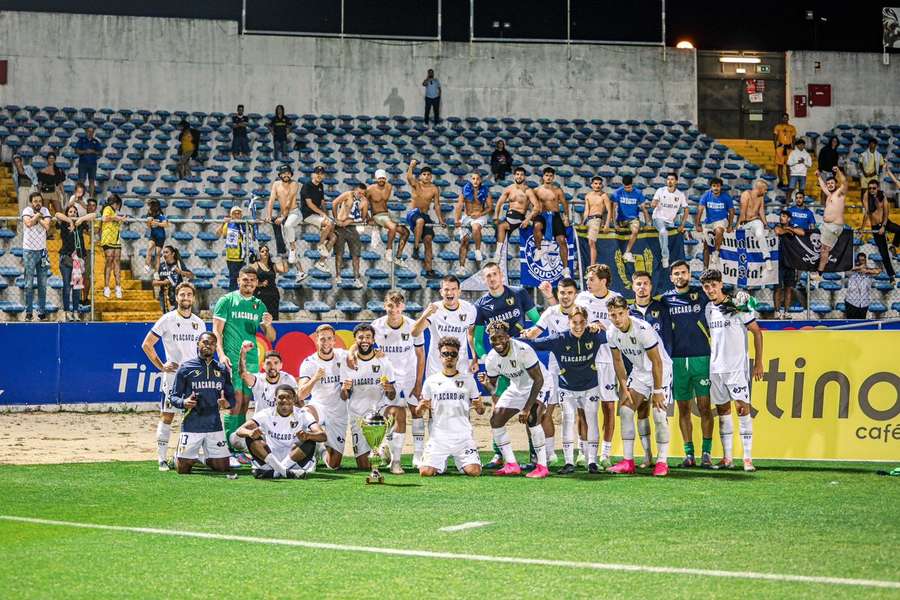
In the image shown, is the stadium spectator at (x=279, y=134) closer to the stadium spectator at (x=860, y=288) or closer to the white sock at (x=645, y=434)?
the stadium spectator at (x=860, y=288)

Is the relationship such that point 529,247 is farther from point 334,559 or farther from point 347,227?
point 334,559

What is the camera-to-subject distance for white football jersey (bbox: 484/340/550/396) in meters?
13.9

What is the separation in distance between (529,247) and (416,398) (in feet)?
24.5

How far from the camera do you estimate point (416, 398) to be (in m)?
15.3

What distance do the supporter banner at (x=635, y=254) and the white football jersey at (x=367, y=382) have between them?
8.26 m

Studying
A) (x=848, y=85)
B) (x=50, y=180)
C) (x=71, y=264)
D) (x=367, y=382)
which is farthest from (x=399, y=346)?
(x=848, y=85)

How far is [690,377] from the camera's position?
47.7 feet

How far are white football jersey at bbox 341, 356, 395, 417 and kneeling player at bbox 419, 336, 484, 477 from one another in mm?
800

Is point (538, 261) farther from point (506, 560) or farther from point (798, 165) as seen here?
point (506, 560)

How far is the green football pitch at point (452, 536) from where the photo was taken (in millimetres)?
7883

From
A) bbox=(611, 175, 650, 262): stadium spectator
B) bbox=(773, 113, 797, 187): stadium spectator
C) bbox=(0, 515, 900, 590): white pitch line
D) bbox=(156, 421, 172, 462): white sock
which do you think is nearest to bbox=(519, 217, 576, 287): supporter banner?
bbox=(611, 175, 650, 262): stadium spectator

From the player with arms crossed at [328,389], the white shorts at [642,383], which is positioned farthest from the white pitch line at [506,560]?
the white shorts at [642,383]

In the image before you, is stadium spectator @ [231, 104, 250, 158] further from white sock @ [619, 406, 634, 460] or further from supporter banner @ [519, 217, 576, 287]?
white sock @ [619, 406, 634, 460]

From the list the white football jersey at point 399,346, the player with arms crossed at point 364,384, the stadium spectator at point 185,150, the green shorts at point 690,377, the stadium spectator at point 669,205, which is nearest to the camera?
the green shorts at point 690,377
